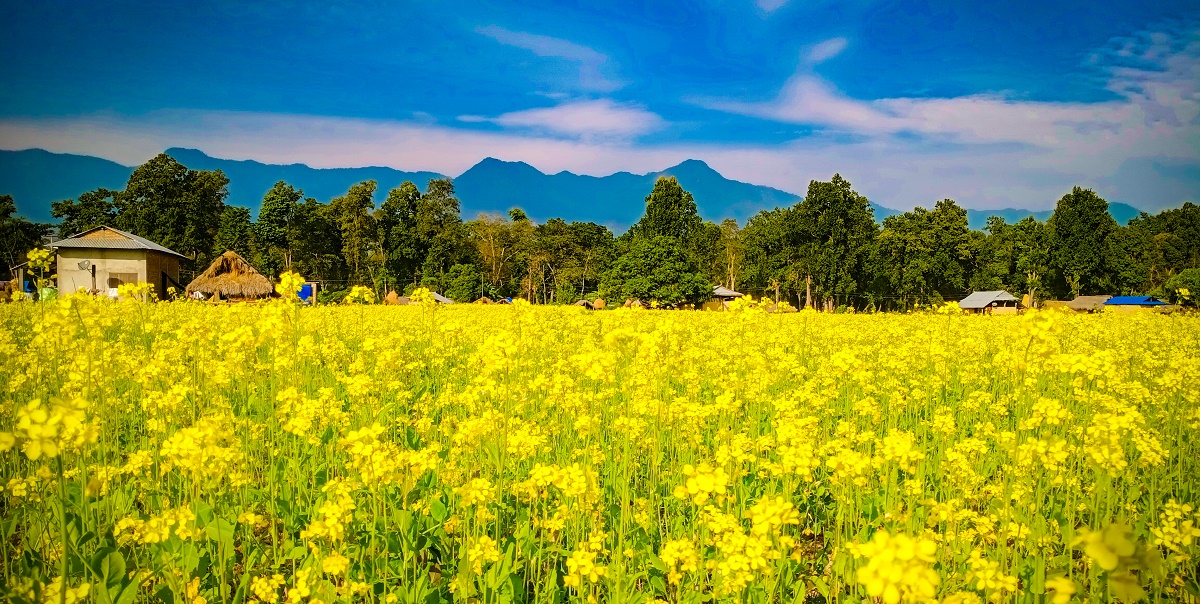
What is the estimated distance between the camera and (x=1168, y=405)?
18.8 ft

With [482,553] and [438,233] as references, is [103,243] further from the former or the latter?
[482,553]

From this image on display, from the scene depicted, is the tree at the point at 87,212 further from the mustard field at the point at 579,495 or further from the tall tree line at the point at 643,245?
the mustard field at the point at 579,495

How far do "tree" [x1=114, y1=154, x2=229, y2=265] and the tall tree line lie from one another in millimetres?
129

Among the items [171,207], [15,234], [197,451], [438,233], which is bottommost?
[197,451]

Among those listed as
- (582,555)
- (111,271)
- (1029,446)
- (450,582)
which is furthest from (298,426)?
(111,271)

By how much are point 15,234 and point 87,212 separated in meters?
34.0

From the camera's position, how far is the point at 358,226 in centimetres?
5331

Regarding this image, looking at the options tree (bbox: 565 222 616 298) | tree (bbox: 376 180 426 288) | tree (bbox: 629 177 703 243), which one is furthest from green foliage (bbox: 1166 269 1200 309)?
tree (bbox: 376 180 426 288)

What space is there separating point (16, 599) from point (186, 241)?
64.5 metres

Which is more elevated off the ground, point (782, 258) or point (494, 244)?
point (494, 244)

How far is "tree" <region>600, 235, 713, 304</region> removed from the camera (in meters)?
43.7

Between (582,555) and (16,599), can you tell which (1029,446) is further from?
(16,599)

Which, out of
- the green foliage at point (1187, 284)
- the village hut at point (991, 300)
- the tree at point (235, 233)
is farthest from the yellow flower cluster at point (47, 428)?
the tree at point (235, 233)

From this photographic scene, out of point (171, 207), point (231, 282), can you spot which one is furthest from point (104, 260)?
point (171, 207)
